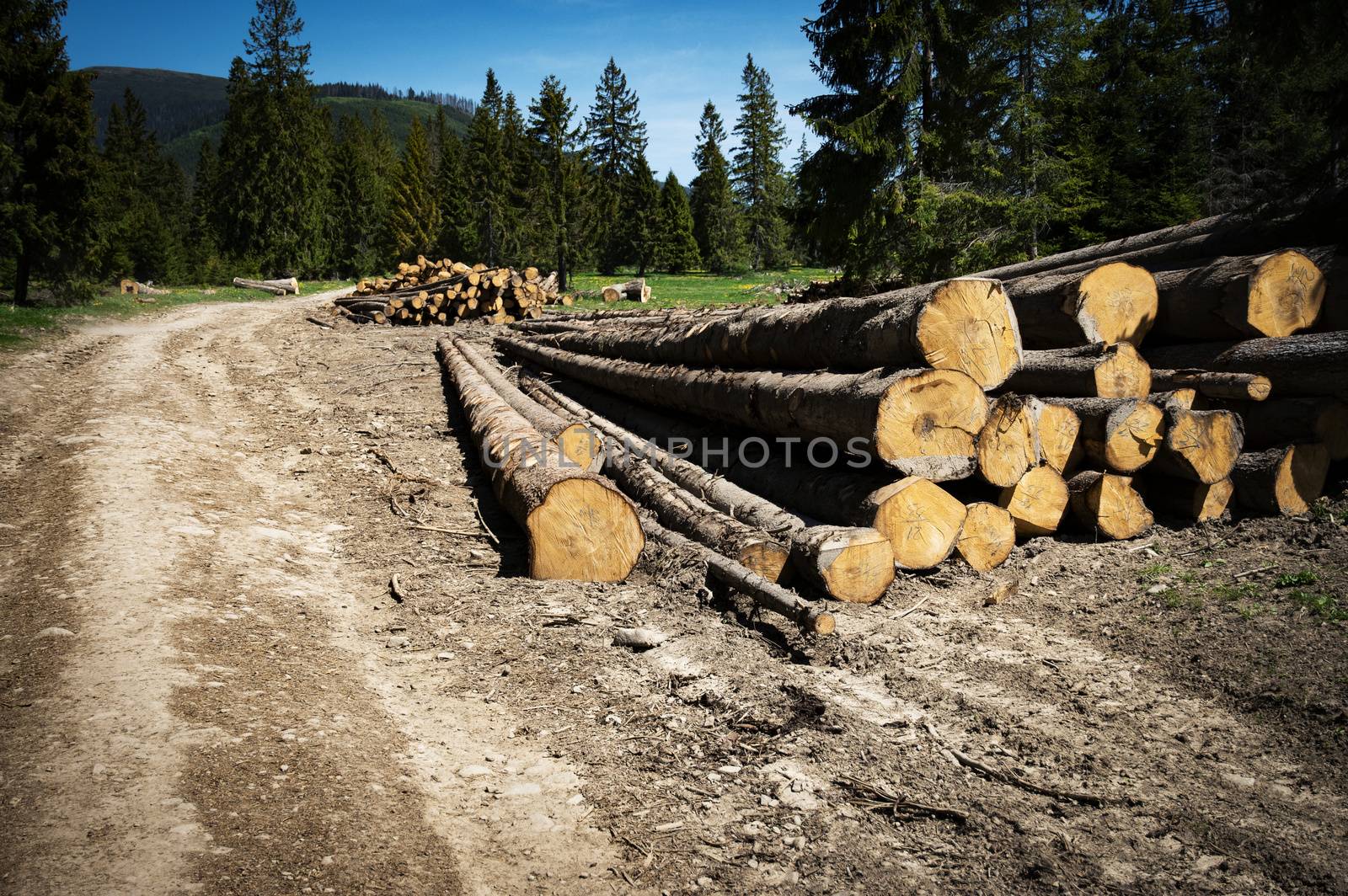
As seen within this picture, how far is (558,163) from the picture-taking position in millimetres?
35125

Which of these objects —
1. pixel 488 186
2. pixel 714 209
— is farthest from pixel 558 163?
pixel 714 209

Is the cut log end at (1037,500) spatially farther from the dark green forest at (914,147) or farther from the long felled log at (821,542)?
the dark green forest at (914,147)

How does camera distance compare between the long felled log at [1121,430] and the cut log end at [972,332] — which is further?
the long felled log at [1121,430]

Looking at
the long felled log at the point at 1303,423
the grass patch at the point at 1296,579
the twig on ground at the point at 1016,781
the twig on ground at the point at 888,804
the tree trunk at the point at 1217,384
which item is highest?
the tree trunk at the point at 1217,384

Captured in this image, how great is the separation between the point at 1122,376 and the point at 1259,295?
122cm

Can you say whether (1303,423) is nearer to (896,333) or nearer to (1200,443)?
(1200,443)

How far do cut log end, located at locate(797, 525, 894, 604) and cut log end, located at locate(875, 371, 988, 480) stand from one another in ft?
1.81

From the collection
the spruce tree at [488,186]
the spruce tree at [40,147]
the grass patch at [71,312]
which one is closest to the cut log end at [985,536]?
the grass patch at [71,312]

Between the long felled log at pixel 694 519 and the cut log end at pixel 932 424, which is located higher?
the cut log end at pixel 932 424

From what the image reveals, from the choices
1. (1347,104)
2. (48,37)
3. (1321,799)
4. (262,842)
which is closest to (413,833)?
(262,842)

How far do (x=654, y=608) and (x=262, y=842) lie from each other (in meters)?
2.57

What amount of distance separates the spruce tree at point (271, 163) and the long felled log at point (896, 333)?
42.0 metres

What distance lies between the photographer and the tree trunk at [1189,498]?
5195mm

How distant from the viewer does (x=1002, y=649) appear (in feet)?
13.1
